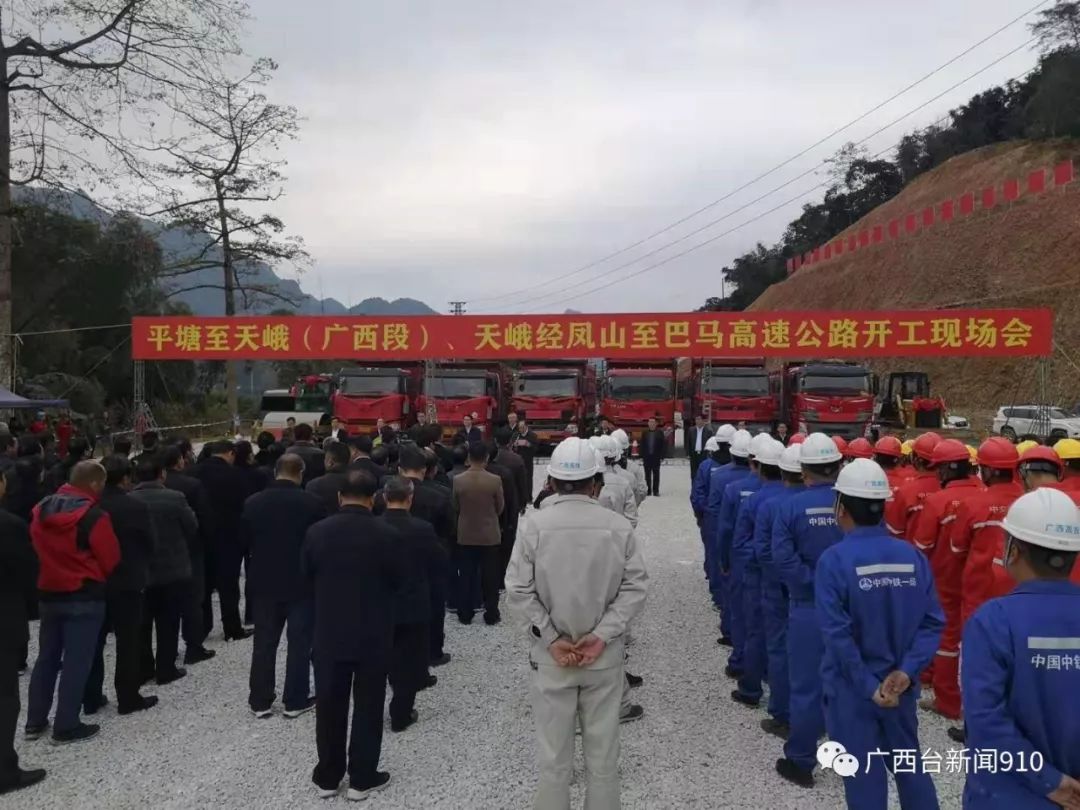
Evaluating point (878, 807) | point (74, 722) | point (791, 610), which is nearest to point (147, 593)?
point (74, 722)

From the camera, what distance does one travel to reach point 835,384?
17.8 meters

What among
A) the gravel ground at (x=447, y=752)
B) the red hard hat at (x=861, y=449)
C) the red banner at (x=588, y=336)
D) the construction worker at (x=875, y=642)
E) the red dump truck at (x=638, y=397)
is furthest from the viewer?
the red dump truck at (x=638, y=397)

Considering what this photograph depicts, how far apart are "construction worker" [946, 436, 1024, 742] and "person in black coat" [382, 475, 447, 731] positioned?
3.06 metres

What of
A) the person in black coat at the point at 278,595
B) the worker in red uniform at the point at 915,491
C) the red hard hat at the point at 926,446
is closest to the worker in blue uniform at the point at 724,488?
the worker in red uniform at the point at 915,491

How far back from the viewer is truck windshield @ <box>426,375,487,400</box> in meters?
18.8

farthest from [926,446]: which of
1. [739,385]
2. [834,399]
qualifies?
[739,385]

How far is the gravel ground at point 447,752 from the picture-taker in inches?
140

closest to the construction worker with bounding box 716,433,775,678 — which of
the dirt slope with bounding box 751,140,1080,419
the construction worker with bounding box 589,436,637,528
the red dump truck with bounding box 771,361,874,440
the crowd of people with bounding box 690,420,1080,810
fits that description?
the crowd of people with bounding box 690,420,1080,810

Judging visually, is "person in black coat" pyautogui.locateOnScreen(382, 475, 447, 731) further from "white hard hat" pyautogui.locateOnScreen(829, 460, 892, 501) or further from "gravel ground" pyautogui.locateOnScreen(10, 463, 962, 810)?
"white hard hat" pyautogui.locateOnScreen(829, 460, 892, 501)

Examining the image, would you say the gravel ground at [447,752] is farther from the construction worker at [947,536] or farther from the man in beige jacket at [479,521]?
the man in beige jacket at [479,521]

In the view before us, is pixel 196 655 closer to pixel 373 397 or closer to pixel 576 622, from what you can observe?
pixel 576 622

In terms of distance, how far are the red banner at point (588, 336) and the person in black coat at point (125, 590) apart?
1137 centimetres

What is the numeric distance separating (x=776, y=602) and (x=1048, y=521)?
2.18 meters

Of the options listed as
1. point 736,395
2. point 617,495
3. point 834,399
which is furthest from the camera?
point 736,395
